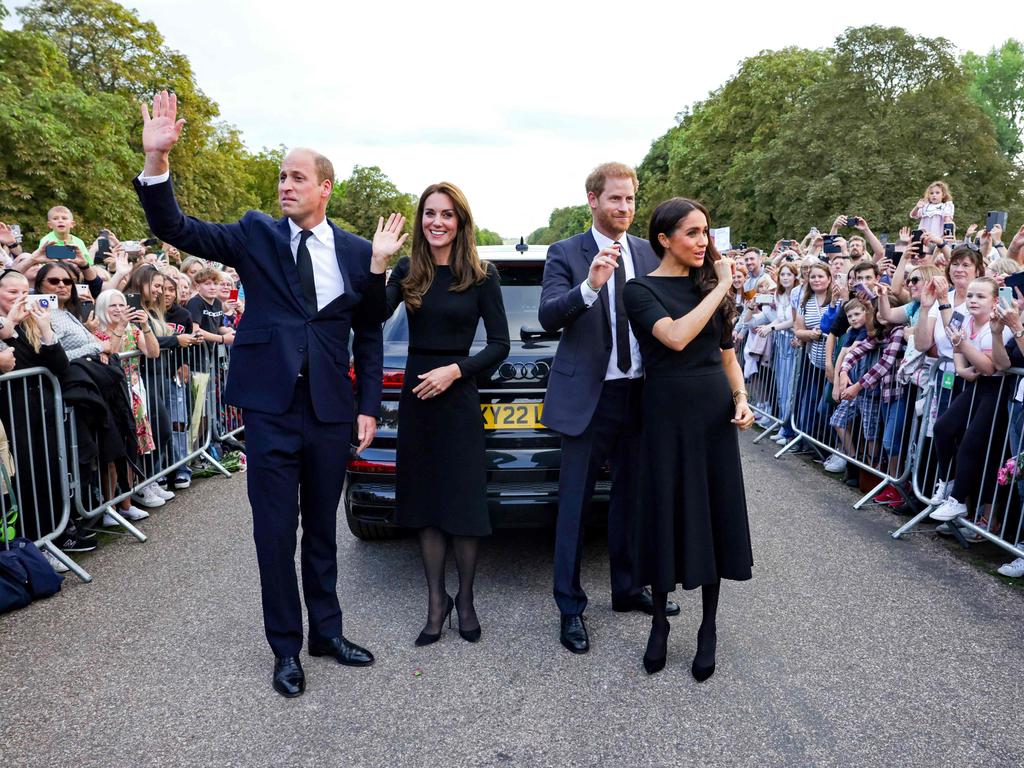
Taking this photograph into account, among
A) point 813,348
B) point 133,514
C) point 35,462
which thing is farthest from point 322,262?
point 813,348

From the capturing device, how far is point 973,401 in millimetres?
5633

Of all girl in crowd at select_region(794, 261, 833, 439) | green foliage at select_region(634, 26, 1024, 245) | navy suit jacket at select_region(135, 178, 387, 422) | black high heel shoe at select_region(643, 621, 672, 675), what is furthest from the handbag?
green foliage at select_region(634, 26, 1024, 245)

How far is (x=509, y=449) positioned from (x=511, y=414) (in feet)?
0.64

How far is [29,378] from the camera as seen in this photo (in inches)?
205

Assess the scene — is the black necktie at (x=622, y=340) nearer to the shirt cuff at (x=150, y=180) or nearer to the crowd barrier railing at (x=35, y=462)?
the shirt cuff at (x=150, y=180)

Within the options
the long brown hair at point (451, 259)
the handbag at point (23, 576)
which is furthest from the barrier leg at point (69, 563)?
the long brown hair at point (451, 259)

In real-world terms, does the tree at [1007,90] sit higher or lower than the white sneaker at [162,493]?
higher

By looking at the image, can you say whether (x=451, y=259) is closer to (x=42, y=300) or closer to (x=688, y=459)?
(x=688, y=459)

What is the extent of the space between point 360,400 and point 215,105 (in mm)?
42602

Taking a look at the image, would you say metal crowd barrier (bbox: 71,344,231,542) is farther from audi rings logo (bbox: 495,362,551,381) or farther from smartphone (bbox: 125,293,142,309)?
audi rings logo (bbox: 495,362,551,381)

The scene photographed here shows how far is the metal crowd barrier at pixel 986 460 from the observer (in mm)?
5148

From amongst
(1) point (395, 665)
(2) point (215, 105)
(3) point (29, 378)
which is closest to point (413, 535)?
(1) point (395, 665)

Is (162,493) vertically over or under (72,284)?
under

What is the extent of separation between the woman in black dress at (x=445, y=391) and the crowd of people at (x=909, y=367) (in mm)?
3288
